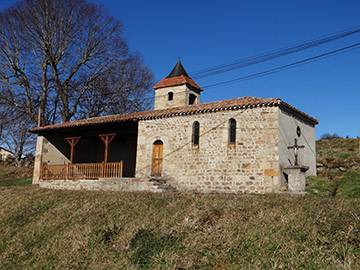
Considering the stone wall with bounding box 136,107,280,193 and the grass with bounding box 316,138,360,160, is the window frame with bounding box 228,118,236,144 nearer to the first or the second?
the stone wall with bounding box 136,107,280,193

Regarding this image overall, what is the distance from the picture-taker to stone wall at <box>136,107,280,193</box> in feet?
45.6

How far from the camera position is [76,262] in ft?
27.5

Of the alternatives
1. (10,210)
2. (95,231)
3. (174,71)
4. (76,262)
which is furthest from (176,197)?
(174,71)

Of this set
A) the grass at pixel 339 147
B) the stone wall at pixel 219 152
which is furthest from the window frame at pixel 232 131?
the grass at pixel 339 147

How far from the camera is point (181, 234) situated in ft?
27.7

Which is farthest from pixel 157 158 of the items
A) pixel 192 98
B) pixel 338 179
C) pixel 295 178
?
pixel 338 179

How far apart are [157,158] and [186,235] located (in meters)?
8.68

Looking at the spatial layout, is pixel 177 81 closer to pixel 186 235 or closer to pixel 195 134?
pixel 195 134

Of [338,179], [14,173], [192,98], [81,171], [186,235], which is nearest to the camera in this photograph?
[186,235]

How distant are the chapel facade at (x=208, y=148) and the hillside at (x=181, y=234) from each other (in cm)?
326

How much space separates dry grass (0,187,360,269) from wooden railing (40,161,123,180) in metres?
5.33

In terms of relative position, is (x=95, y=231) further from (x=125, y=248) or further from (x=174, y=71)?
(x=174, y=71)

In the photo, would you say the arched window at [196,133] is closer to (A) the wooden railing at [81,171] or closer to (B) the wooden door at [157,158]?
(B) the wooden door at [157,158]

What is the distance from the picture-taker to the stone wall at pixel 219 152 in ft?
45.6
